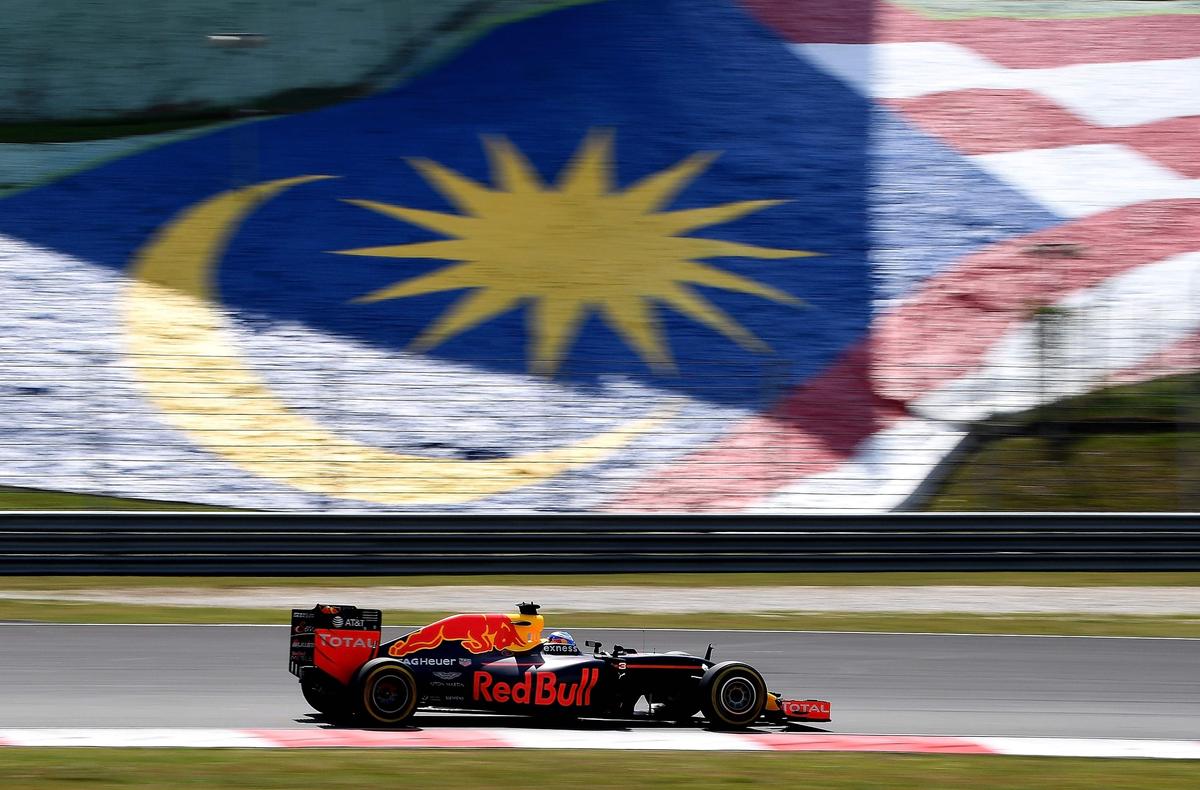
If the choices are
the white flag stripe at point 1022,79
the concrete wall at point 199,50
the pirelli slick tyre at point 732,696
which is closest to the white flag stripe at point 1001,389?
the white flag stripe at point 1022,79

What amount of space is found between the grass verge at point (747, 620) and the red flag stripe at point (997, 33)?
45.2 ft

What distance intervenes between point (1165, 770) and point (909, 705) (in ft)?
5.33

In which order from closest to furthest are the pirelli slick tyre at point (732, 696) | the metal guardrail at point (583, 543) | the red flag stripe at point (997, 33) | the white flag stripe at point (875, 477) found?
the pirelli slick tyre at point (732, 696), the metal guardrail at point (583, 543), the white flag stripe at point (875, 477), the red flag stripe at point (997, 33)

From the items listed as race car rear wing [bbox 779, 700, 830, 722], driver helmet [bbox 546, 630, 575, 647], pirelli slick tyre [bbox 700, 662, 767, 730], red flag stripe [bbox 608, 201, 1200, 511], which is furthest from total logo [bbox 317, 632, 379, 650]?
red flag stripe [bbox 608, 201, 1200, 511]

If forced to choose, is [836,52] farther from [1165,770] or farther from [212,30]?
[1165,770]

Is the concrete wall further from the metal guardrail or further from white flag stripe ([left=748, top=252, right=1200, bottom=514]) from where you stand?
the metal guardrail

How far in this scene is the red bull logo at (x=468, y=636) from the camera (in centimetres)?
645

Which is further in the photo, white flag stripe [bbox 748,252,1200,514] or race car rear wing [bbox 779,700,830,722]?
white flag stripe [bbox 748,252,1200,514]

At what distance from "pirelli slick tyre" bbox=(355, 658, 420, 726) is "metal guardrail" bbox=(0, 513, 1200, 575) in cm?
556

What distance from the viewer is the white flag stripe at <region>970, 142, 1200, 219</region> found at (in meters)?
20.0

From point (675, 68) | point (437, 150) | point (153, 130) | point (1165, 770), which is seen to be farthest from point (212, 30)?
point (1165, 770)

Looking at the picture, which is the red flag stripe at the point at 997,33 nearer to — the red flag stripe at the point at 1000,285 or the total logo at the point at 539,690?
the red flag stripe at the point at 1000,285

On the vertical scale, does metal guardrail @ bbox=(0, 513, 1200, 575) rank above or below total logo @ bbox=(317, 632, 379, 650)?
above

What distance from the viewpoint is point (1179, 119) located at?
21.6 metres
